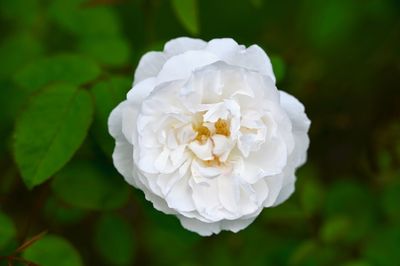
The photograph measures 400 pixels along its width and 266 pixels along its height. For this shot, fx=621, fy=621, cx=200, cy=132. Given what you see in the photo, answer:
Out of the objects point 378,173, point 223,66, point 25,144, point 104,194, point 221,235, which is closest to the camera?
point 223,66

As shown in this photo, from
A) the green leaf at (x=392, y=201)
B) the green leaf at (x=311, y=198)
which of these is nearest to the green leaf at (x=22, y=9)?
the green leaf at (x=311, y=198)

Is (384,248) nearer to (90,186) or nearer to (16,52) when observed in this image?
(90,186)

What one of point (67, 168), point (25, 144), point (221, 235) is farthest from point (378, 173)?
point (25, 144)

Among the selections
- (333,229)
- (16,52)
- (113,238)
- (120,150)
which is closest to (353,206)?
(333,229)

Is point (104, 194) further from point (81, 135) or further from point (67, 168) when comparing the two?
point (81, 135)

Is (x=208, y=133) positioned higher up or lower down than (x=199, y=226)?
higher up
